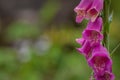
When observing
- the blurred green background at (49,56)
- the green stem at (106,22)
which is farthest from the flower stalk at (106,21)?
the blurred green background at (49,56)

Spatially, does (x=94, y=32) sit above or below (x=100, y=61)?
above

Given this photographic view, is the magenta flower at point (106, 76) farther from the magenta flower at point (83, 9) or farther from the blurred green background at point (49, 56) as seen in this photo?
the blurred green background at point (49, 56)

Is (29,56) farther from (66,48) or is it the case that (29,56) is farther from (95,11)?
(95,11)

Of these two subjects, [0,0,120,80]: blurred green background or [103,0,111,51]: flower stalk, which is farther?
[0,0,120,80]: blurred green background

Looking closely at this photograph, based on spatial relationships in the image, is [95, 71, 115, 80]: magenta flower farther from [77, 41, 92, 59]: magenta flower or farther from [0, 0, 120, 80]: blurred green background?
[0, 0, 120, 80]: blurred green background

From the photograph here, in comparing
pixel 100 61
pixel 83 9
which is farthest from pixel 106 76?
pixel 83 9

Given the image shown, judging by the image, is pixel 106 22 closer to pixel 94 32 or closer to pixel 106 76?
pixel 94 32

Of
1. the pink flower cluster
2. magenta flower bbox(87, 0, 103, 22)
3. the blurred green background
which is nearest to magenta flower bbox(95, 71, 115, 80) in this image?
the pink flower cluster
